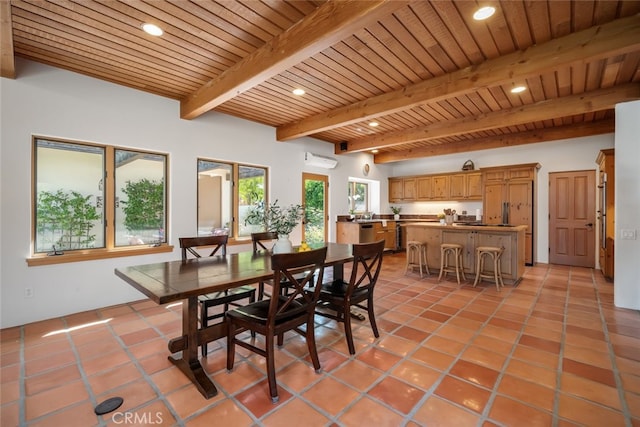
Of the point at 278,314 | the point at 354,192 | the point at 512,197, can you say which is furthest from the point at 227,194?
the point at 512,197

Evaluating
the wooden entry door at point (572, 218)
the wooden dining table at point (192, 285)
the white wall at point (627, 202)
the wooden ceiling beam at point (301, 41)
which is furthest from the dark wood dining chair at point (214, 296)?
the wooden entry door at point (572, 218)

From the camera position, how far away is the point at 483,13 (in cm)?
225

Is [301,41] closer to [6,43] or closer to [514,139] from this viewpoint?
[6,43]

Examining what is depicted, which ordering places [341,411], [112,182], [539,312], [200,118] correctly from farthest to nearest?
[200,118] < [112,182] < [539,312] < [341,411]

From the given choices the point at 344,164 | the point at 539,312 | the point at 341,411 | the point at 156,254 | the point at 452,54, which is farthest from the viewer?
the point at 344,164

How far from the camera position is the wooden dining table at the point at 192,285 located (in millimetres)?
1768

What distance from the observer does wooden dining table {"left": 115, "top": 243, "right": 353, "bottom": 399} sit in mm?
1768

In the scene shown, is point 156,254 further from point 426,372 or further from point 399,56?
point 399,56

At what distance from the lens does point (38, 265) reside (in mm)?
3055

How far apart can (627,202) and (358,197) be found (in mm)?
5299

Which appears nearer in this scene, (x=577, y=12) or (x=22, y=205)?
(x=577, y=12)

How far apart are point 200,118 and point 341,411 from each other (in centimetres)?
420

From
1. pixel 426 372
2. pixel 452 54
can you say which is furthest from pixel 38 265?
pixel 452 54

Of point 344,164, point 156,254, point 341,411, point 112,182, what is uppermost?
point 344,164
